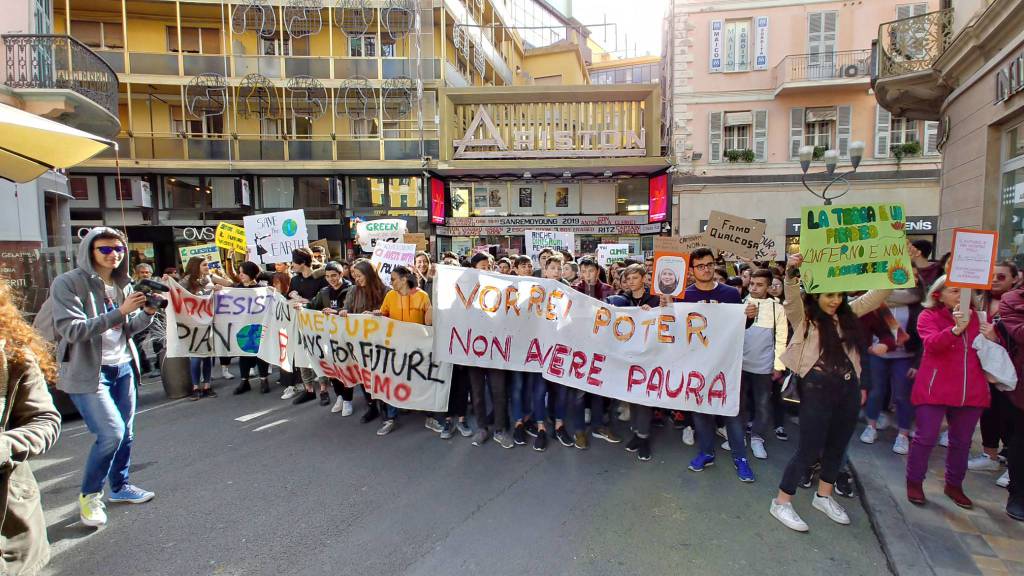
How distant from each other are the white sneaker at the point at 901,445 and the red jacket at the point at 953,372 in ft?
4.45

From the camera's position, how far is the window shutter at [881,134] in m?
20.4

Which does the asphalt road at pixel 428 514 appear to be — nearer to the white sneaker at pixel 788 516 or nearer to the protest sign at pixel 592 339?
the white sneaker at pixel 788 516

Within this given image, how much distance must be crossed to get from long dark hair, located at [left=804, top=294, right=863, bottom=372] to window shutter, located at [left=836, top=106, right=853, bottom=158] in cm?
2077

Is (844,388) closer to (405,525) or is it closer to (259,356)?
(405,525)

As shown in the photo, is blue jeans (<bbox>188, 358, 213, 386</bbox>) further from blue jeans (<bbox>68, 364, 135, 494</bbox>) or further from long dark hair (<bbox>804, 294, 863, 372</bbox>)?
long dark hair (<bbox>804, 294, 863, 372</bbox>)

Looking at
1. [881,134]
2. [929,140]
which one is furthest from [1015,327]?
[929,140]

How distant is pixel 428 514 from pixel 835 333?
317 cm

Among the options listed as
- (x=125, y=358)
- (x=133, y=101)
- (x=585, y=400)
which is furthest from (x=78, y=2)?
(x=585, y=400)

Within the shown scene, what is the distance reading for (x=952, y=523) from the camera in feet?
12.1

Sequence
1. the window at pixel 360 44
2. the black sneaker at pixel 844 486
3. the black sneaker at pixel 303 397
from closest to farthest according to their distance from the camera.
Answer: the black sneaker at pixel 844 486 → the black sneaker at pixel 303 397 → the window at pixel 360 44

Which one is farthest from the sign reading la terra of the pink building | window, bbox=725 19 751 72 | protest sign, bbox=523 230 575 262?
window, bbox=725 19 751 72

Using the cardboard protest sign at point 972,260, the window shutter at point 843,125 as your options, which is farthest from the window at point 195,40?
the cardboard protest sign at point 972,260

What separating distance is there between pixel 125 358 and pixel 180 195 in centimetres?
2181

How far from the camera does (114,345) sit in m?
3.83
